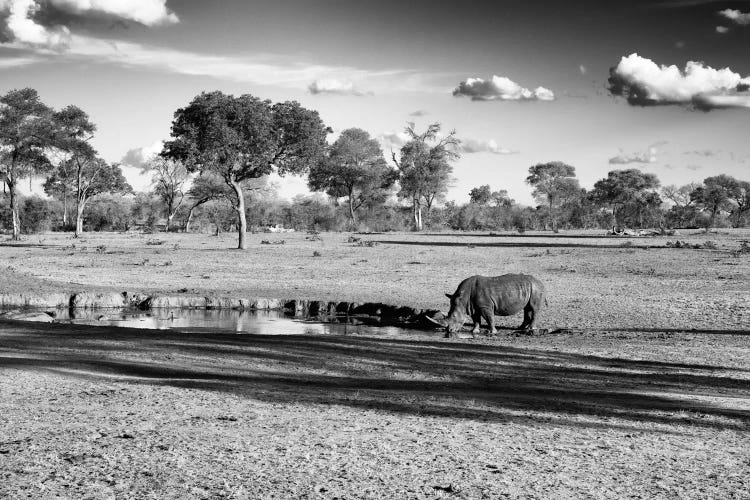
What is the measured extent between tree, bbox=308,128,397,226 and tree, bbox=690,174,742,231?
43492 millimetres

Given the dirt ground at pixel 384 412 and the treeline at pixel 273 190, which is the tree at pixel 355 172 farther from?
the dirt ground at pixel 384 412

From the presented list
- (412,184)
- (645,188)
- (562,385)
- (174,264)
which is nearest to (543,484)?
(562,385)

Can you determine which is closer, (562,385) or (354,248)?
(562,385)

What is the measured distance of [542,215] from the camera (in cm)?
9600

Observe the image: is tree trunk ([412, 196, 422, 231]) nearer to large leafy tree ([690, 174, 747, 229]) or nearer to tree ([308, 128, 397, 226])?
tree ([308, 128, 397, 226])

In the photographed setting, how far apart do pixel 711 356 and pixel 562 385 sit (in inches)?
156

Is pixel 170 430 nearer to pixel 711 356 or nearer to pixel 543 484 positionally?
pixel 543 484

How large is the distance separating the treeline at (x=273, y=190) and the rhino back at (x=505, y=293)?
79.1 feet

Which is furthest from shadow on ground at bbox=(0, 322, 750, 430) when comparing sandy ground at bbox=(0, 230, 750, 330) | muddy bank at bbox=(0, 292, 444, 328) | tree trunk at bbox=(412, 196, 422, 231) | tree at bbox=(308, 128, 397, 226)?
tree at bbox=(308, 128, 397, 226)

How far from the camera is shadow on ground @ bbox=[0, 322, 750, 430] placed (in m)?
8.02

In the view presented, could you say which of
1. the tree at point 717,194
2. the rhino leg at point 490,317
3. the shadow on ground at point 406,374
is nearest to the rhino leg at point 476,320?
the rhino leg at point 490,317

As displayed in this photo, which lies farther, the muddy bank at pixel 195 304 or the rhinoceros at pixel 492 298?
the muddy bank at pixel 195 304

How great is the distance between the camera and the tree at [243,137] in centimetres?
3675

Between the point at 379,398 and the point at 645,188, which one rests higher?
the point at 645,188
